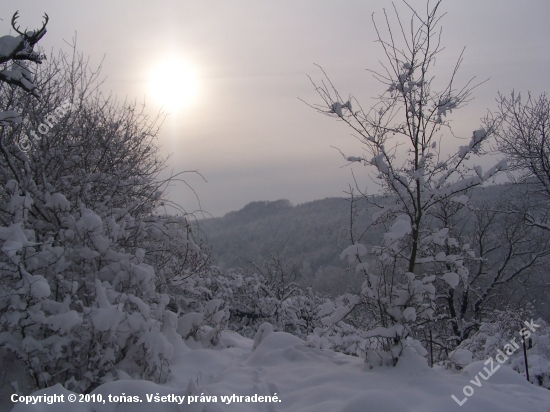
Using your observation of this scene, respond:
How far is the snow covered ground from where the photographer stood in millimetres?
2824

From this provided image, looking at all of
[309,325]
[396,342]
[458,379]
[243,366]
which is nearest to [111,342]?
[243,366]

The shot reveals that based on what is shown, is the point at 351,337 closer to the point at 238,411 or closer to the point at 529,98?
the point at 238,411

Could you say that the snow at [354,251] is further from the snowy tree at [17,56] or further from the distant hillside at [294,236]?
the distant hillside at [294,236]

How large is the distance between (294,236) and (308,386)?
46529mm

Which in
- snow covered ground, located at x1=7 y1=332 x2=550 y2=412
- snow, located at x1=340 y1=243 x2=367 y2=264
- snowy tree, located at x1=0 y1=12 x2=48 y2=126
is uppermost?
snowy tree, located at x1=0 y1=12 x2=48 y2=126

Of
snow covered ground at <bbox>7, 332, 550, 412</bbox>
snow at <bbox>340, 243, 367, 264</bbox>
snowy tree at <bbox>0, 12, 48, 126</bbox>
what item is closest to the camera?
snow covered ground at <bbox>7, 332, 550, 412</bbox>

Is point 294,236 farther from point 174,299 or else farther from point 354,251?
point 354,251

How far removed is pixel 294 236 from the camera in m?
50.1

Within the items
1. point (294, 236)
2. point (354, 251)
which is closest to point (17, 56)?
point (354, 251)

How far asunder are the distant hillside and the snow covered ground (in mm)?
21378

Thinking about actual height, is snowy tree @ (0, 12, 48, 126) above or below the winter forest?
above

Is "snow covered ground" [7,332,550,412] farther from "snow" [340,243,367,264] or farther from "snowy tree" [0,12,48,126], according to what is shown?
"snowy tree" [0,12,48,126]

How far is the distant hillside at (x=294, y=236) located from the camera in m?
36.1

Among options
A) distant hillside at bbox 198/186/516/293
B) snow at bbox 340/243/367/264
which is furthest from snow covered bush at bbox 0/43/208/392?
distant hillside at bbox 198/186/516/293
